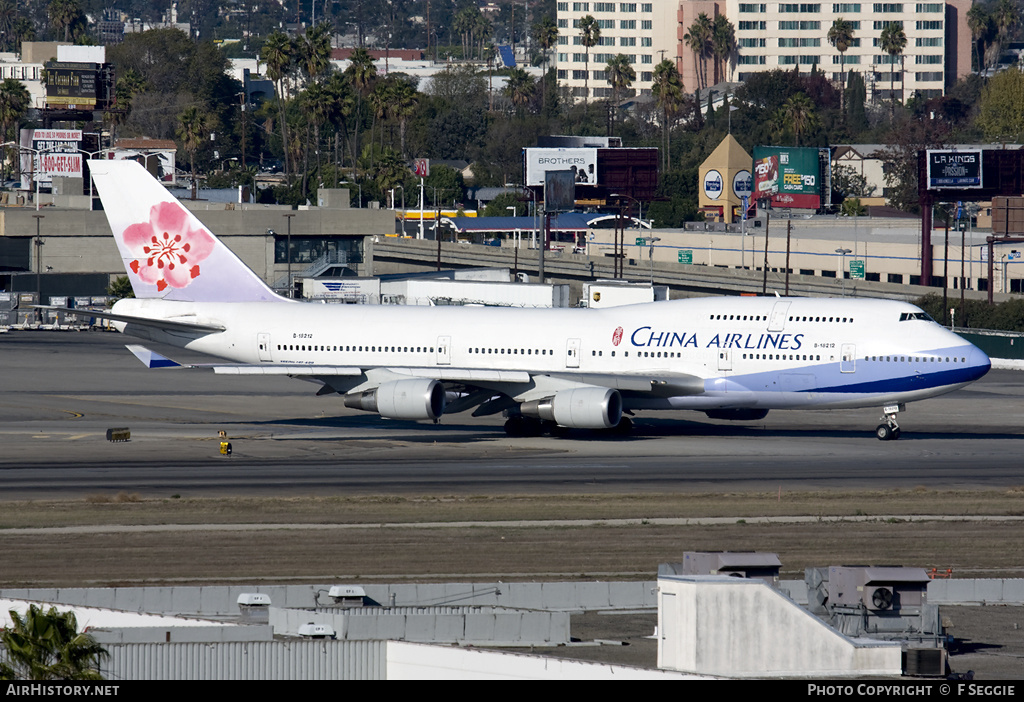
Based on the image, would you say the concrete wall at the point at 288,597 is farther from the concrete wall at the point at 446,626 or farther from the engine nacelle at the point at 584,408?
the engine nacelle at the point at 584,408

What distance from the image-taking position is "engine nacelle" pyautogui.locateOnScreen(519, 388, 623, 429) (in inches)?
1975

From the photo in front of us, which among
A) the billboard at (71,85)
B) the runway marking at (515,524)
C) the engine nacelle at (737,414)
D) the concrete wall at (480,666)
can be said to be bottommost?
the runway marking at (515,524)

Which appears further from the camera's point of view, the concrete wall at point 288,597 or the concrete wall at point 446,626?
the concrete wall at point 288,597

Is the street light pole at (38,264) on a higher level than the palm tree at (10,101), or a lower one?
lower

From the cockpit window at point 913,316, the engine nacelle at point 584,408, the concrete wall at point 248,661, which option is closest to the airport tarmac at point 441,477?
the engine nacelle at point 584,408

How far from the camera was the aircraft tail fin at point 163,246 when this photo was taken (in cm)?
5691

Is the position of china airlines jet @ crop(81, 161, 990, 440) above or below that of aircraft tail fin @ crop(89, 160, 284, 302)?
below

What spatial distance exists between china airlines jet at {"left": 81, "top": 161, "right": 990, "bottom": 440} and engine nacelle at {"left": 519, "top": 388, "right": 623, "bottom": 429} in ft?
0.19

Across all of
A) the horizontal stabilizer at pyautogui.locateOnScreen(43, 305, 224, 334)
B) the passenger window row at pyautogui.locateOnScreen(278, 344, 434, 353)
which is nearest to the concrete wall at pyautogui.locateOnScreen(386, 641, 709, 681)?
the passenger window row at pyautogui.locateOnScreen(278, 344, 434, 353)

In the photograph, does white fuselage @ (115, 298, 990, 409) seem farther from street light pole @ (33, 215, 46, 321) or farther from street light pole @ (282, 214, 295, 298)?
street light pole @ (33, 215, 46, 321)

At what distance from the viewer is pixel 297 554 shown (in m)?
32.5

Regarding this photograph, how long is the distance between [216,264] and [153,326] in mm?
3625

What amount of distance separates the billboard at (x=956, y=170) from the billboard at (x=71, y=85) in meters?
84.6

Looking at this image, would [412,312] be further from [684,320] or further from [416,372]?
[684,320]
